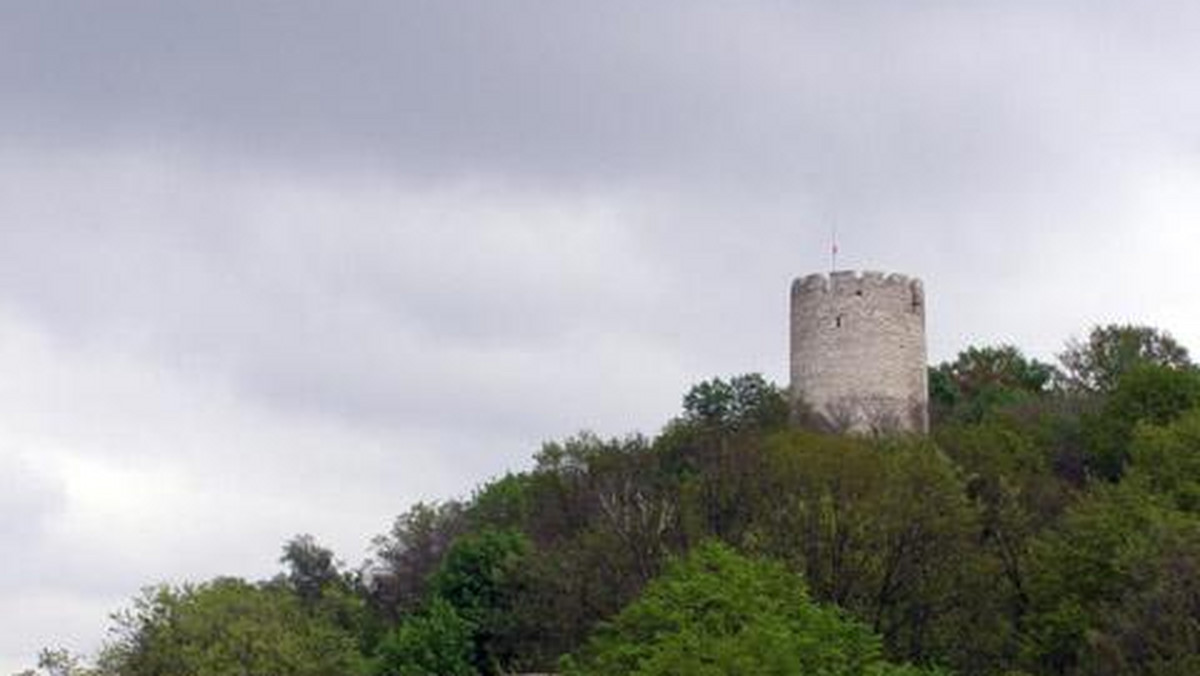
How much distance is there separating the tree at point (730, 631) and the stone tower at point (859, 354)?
20276mm

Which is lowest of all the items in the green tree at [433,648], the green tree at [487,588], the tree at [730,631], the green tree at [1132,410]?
the tree at [730,631]

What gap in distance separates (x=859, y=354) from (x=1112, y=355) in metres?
16.0

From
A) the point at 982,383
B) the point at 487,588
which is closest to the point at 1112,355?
the point at 982,383

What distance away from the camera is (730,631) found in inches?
1587

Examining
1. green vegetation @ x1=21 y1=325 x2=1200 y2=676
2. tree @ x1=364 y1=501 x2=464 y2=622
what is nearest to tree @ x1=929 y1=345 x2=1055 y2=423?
green vegetation @ x1=21 y1=325 x2=1200 y2=676

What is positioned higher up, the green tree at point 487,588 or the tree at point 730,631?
the green tree at point 487,588

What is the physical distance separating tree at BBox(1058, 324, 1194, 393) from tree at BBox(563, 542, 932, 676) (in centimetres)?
3392

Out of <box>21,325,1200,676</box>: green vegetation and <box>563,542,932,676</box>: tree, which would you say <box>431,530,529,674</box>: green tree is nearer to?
<box>21,325,1200,676</box>: green vegetation

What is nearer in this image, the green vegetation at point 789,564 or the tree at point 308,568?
the green vegetation at point 789,564

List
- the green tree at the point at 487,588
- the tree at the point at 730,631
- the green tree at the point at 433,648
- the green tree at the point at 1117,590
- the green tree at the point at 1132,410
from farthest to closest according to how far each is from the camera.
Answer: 1. the green tree at the point at 1132,410
2. the green tree at the point at 487,588
3. the green tree at the point at 433,648
4. the green tree at the point at 1117,590
5. the tree at the point at 730,631

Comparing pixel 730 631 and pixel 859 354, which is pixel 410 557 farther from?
pixel 730 631

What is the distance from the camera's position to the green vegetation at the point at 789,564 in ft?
133

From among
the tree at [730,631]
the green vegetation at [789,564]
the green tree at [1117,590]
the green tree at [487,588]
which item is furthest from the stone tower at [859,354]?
the tree at [730,631]

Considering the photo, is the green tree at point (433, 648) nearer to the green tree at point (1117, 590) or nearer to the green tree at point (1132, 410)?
the green tree at point (1117, 590)
